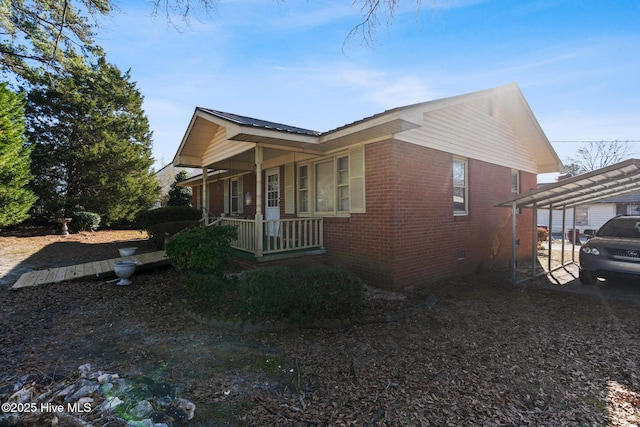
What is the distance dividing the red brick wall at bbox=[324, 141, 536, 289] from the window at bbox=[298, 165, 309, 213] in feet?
4.31

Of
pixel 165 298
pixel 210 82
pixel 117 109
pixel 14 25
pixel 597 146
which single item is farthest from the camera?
pixel 597 146

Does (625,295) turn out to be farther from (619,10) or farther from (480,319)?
(619,10)

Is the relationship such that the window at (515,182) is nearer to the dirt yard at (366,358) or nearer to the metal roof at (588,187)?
the metal roof at (588,187)

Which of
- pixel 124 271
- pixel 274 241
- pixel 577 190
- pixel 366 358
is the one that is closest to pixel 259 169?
pixel 274 241

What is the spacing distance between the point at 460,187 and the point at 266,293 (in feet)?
21.1

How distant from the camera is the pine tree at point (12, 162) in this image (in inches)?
488

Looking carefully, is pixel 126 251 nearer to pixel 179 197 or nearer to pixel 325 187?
pixel 325 187

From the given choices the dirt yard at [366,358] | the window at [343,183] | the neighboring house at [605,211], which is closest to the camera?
the dirt yard at [366,358]

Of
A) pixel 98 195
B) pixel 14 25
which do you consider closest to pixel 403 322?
pixel 14 25

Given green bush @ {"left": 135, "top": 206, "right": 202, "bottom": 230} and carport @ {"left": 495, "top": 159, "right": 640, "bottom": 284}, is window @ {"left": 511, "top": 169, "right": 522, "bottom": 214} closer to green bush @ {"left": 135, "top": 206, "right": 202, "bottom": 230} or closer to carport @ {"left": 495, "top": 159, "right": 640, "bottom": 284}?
carport @ {"left": 495, "top": 159, "right": 640, "bottom": 284}

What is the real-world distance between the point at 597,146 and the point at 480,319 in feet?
136

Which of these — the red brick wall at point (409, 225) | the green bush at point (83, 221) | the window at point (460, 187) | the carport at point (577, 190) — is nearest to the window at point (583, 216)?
the carport at point (577, 190)

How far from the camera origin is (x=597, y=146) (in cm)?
3369

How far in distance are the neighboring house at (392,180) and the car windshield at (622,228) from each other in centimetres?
260
